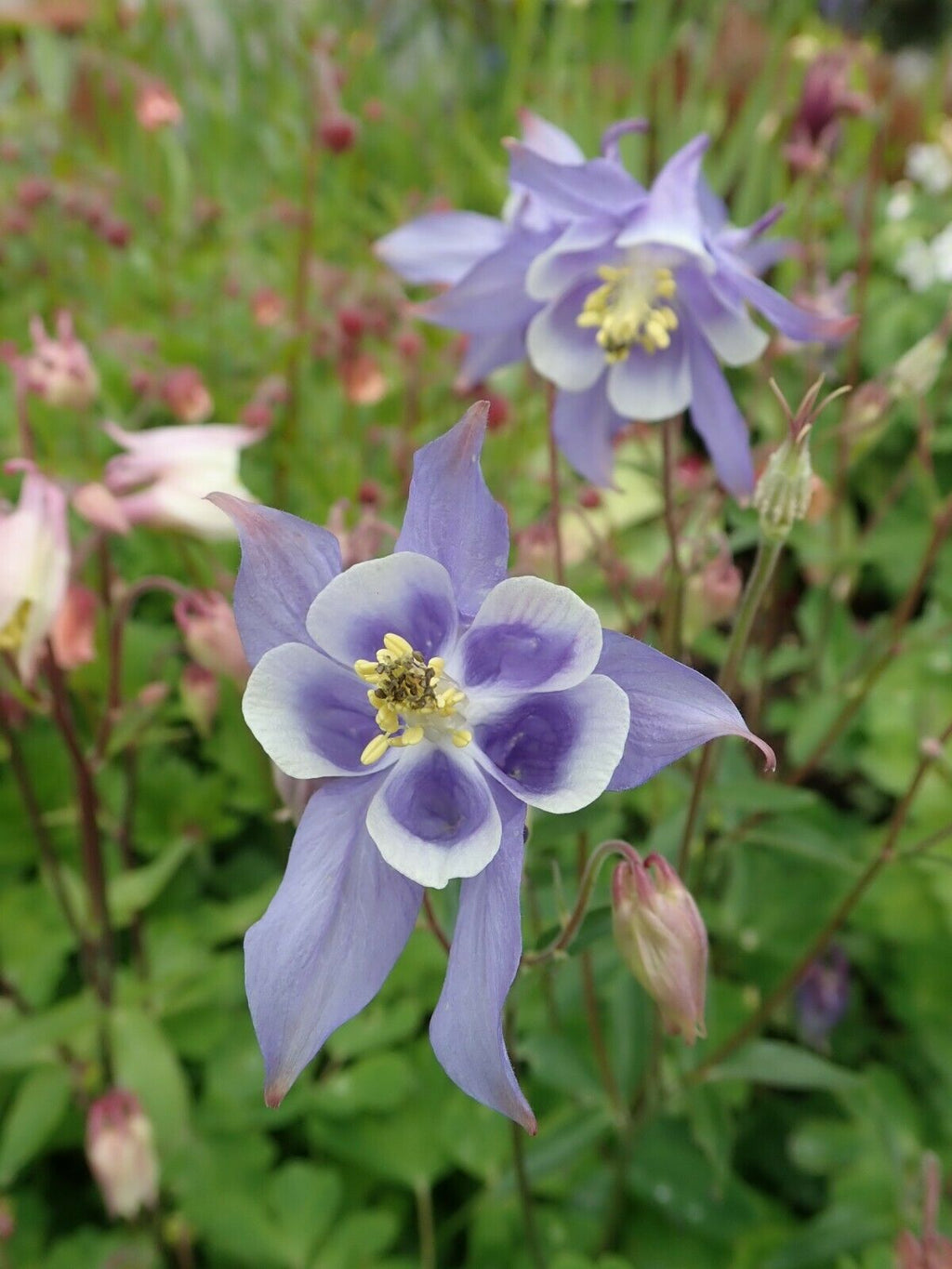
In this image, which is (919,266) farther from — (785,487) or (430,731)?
(430,731)

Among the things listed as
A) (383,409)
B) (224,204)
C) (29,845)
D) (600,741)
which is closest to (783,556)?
(383,409)

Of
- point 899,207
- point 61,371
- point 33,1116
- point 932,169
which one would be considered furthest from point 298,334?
point 932,169

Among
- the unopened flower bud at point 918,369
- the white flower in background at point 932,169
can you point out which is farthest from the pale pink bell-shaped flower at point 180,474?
the white flower in background at point 932,169

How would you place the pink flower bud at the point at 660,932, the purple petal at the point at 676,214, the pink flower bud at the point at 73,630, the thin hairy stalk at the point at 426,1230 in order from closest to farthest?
the pink flower bud at the point at 660,932 → the purple petal at the point at 676,214 → the pink flower bud at the point at 73,630 → the thin hairy stalk at the point at 426,1230

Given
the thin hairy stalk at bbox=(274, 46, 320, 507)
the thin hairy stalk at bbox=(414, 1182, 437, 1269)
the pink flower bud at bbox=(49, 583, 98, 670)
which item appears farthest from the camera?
the thin hairy stalk at bbox=(274, 46, 320, 507)

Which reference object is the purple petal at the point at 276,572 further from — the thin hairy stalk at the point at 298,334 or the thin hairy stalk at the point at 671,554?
the thin hairy stalk at the point at 298,334

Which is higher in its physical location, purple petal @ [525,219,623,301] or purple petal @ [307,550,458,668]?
purple petal @ [525,219,623,301]

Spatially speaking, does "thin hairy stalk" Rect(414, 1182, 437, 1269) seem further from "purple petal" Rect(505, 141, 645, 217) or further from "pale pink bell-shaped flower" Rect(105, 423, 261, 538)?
"purple petal" Rect(505, 141, 645, 217)

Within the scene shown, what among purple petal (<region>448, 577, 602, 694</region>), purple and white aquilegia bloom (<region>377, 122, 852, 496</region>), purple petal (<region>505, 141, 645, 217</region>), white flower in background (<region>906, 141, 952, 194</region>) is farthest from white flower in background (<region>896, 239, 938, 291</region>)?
purple petal (<region>448, 577, 602, 694</region>)
